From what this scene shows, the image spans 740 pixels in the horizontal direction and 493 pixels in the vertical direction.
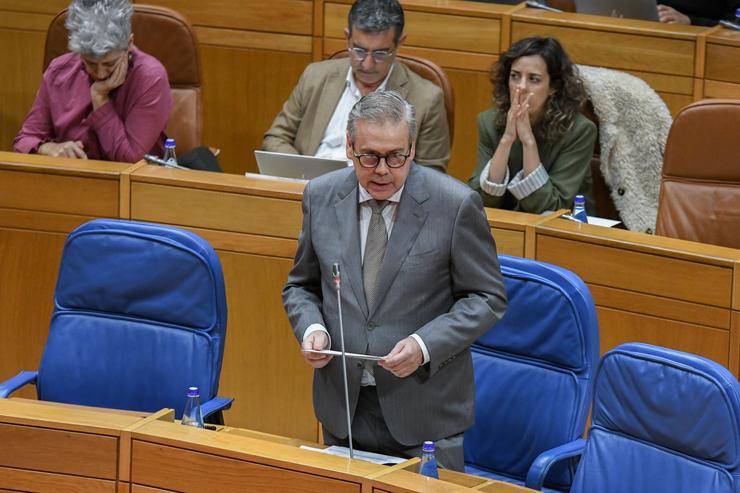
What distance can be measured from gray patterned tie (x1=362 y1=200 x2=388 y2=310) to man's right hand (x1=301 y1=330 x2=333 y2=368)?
0.13m

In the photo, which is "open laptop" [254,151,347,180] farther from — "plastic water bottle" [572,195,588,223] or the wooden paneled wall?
the wooden paneled wall

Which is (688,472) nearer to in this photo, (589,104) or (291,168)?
(291,168)

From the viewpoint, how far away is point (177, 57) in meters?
4.33

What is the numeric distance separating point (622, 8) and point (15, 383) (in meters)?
2.66

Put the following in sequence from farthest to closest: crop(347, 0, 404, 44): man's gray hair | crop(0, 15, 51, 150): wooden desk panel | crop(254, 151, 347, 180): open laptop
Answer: crop(0, 15, 51, 150): wooden desk panel < crop(347, 0, 404, 44): man's gray hair < crop(254, 151, 347, 180): open laptop

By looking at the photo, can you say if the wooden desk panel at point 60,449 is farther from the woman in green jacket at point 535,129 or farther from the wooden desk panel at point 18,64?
the wooden desk panel at point 18,64

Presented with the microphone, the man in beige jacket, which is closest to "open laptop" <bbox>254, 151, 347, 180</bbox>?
the microphone

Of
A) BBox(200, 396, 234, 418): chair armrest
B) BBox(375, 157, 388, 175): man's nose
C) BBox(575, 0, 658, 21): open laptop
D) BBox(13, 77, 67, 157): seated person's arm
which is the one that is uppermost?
BBox(575, 0, 658, 21): open laptop

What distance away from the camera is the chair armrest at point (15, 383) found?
9.23 feet

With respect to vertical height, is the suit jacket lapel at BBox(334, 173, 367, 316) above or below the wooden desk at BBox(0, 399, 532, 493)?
above

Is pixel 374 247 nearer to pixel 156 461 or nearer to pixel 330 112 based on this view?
pixel 156 461

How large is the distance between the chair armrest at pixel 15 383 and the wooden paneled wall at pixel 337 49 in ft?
7.41

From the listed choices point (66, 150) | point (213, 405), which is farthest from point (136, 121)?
point (213, 405)

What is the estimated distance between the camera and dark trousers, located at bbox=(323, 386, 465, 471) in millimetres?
2529
